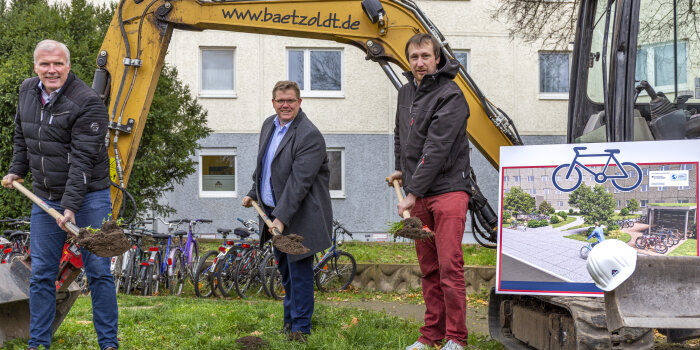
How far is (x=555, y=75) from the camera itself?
2097 cm

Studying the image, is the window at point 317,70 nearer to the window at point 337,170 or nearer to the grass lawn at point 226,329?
the window at point 337,170

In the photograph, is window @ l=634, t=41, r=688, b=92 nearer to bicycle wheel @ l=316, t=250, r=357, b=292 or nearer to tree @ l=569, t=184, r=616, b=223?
tree @ l=569, t=184, r=616, b=223

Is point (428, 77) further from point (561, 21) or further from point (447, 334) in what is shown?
point (561, 21)

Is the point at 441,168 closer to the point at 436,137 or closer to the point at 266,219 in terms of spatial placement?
the point at 436,137

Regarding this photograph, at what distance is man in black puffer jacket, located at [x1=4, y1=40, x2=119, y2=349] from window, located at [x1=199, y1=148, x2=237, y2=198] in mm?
14725

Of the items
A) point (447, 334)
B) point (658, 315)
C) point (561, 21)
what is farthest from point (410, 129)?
point (561, 21)

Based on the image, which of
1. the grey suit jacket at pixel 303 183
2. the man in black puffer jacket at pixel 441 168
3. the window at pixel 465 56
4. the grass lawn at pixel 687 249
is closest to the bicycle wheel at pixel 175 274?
the grey suit jacket at pixel 303 183

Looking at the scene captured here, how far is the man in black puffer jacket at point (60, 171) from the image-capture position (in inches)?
199

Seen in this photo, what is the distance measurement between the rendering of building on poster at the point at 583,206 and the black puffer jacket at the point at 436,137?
1.03 feet

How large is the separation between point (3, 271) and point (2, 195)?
21.2 feet

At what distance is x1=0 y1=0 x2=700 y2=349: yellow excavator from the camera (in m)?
5.88

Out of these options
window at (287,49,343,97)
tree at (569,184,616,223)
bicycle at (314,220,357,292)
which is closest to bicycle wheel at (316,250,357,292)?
bicycle at (314,220,357,292)

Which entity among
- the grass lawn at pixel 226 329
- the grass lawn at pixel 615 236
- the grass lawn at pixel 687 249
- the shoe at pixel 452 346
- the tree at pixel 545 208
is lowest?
the grass lawn at pixel 226 329

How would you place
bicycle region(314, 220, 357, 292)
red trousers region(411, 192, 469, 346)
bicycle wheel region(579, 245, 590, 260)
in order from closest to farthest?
bicycle wheel region(579, 245, 590, 260) < red trousers region(411, 192, 469, 346) < bicycle region(314, 220, 357, 292)
